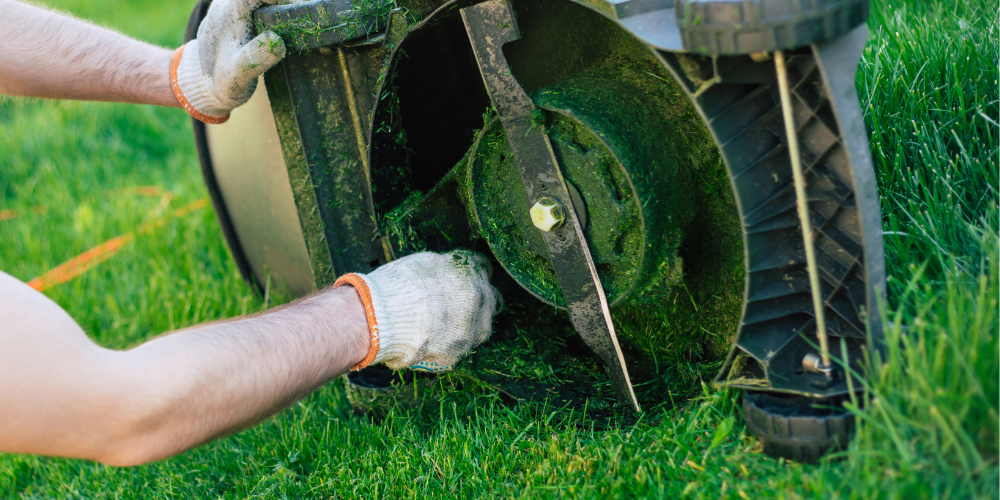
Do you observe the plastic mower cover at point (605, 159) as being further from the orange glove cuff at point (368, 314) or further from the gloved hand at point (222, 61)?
the orange glove cuff at point (368, 314)

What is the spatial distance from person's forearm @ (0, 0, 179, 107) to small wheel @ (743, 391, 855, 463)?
1916mm

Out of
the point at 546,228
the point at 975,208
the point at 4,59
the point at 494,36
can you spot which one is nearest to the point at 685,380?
the point at 546,228

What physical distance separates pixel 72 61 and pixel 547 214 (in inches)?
65.6

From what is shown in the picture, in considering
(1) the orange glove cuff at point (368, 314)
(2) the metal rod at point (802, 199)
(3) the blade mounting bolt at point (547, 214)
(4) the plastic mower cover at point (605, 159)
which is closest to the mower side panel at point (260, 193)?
(4) the plastic mower cover at point (605, 159)

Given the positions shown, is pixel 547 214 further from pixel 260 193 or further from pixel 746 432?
pixel 260 193

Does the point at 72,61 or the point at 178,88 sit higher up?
the point at 72,61

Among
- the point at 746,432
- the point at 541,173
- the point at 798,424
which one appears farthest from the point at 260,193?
the point at 798,424

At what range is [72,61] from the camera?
225cm

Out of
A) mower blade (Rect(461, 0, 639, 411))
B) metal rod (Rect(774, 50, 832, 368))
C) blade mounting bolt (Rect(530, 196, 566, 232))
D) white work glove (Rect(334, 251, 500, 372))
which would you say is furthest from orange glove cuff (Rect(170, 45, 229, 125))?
metal rod (Rect(774, 50, 832, 368))

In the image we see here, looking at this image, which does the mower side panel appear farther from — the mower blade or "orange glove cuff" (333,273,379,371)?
the mower blade

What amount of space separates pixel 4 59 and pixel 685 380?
2.20 metres

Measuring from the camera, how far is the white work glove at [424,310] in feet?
5.82

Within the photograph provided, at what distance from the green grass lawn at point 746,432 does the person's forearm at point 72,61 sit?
92 centimetres

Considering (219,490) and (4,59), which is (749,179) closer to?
(219,490)
